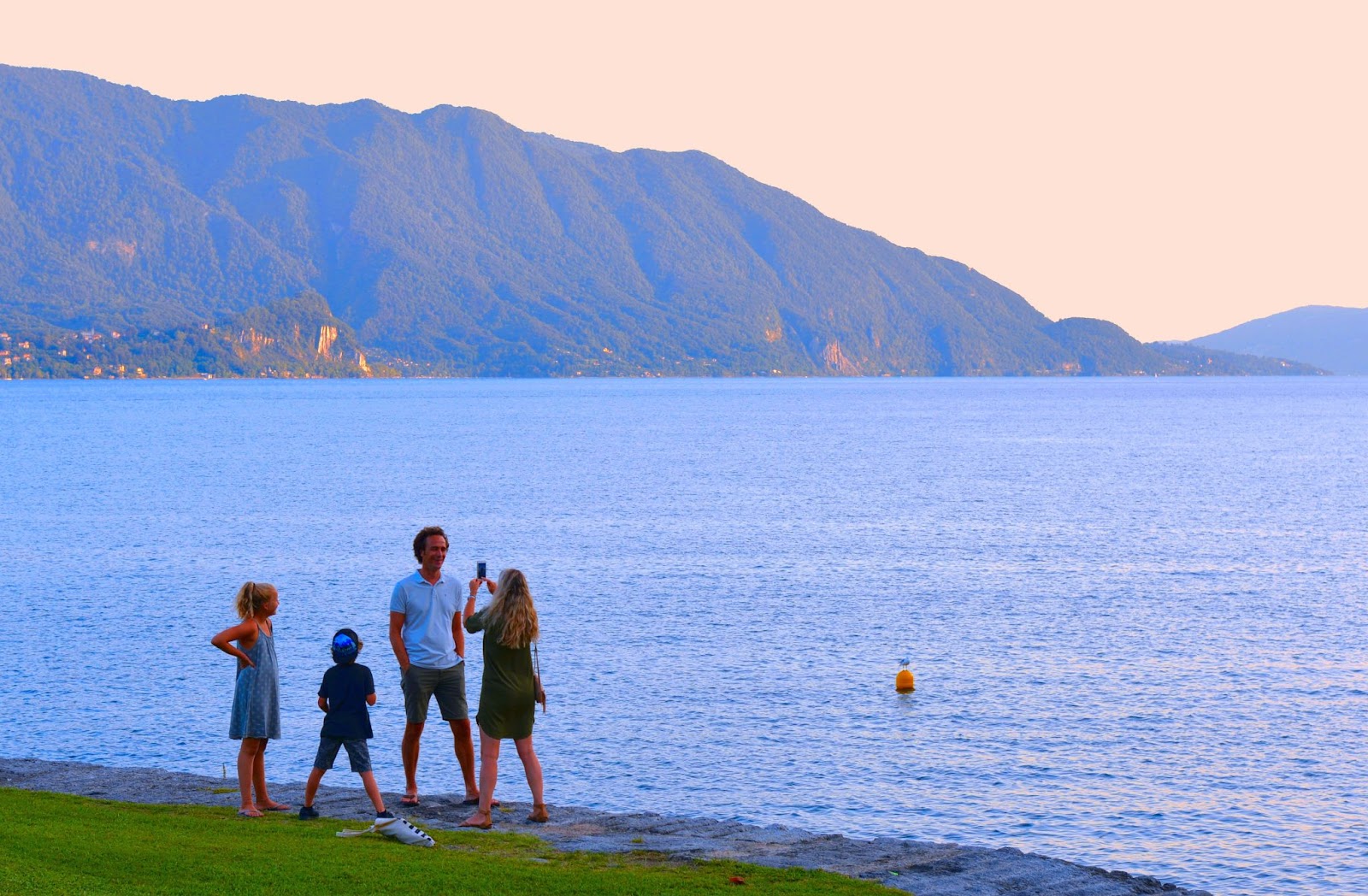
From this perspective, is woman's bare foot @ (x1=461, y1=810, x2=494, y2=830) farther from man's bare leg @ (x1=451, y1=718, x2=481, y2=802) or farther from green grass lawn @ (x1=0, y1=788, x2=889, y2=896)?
man's bare leg @ (x1=451, y1=718, x2=481, y2=802)

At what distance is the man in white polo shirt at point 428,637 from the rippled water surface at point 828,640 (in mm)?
6410

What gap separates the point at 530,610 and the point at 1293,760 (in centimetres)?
1408

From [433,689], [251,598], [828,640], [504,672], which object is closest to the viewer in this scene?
[504,672]

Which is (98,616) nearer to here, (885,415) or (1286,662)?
(1286,662)

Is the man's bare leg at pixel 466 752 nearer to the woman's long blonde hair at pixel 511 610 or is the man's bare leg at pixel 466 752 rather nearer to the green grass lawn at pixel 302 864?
the green grass lawn at pixel 302 864

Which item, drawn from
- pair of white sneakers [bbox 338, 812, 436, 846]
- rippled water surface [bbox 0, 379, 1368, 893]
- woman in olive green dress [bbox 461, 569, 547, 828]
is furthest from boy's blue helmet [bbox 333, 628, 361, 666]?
rippled water surface [bbox 0, 379, 1368, 893]

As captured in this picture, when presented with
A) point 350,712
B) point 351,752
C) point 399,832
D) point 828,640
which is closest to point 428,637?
point 350,712

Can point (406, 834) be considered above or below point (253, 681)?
below

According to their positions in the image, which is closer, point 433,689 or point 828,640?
point 433,689

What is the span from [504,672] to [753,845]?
315cm

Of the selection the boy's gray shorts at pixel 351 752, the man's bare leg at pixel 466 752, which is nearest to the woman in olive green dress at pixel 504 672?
the man's bare leg at pixel 466 752

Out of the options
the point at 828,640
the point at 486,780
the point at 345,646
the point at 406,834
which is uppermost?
the point at 345,646

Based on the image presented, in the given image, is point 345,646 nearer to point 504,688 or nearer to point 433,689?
point 433,689

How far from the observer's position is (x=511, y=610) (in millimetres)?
12648
